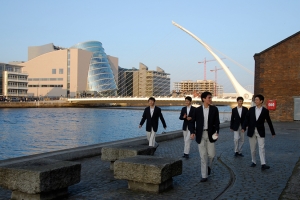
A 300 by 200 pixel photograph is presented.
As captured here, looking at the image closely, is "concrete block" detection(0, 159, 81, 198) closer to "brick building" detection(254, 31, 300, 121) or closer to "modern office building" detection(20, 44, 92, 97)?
"brick building" detection(254, 31, 300, 121)

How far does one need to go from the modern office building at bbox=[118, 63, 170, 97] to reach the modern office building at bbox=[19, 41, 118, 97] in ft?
124

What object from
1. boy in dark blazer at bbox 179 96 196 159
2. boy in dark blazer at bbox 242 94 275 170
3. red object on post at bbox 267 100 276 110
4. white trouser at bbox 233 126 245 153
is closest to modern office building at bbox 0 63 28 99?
red object on post at bbox 267 100 276 110

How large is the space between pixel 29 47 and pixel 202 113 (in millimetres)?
153372

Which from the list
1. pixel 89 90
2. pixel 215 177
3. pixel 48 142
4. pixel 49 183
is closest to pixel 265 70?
pixel 48 142

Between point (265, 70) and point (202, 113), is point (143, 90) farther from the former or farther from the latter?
point (202, 113)

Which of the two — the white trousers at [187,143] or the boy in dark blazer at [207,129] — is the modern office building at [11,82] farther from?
the boy in dark blazer at [207,129]

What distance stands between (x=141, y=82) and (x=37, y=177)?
6571 inches

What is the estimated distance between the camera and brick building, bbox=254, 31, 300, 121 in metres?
28.1

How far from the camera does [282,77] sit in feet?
93.6

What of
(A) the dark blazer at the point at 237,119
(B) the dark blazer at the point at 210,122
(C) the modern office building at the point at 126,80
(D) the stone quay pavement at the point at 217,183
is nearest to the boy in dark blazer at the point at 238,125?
(A) the dark blazer at the point at 237,119

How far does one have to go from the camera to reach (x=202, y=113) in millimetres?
7023

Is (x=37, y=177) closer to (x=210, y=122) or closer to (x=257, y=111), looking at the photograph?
(x=210, y=122)

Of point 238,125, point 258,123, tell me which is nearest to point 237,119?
point 238,125

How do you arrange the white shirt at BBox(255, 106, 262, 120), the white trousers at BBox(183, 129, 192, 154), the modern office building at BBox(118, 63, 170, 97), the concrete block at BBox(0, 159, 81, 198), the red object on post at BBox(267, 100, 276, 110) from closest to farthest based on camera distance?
1. the concrete block at BBox(0, 159, 81, 198)
2. the white shirt at BBox(255, 106, 262, 120)
3. the white trousers at BBox(183, 129, 192, 154)
4. the red object on post at BBox(267, 100, 276, 110)
5. the modern office building at BBox(118, 63, 170, 97)
